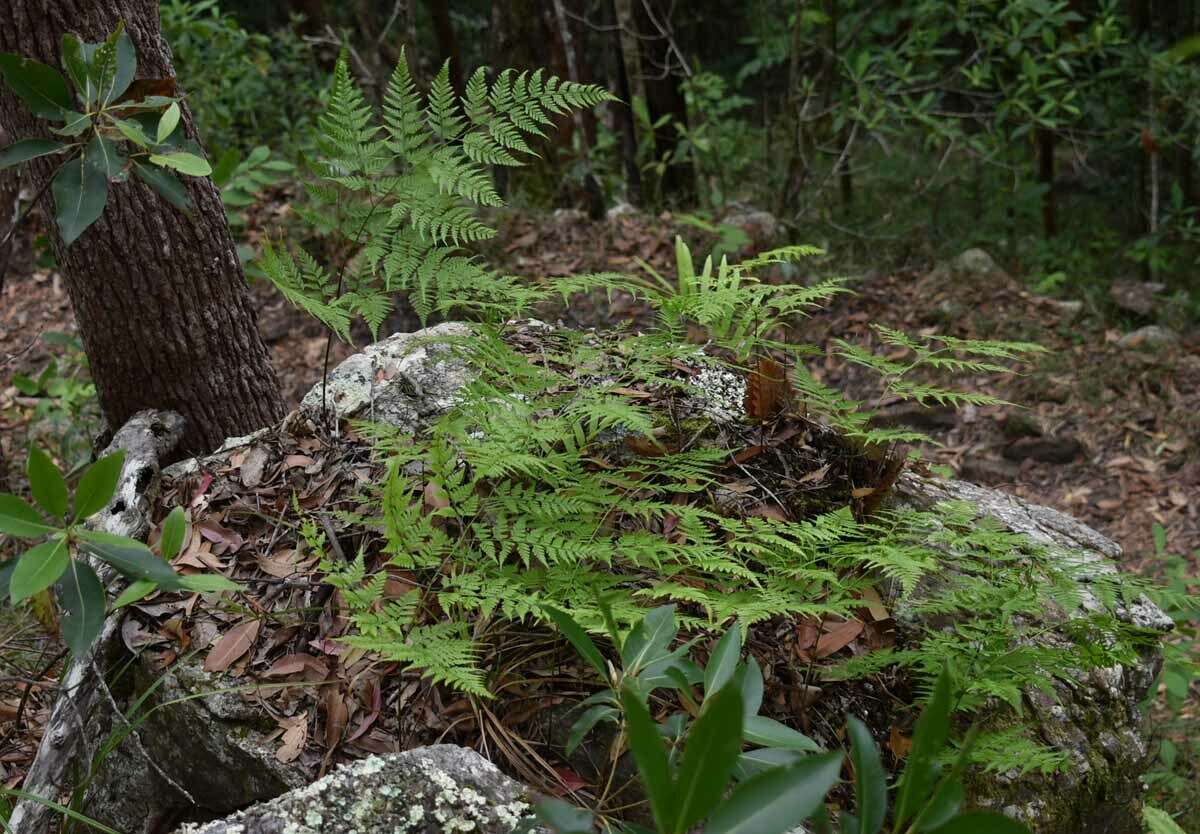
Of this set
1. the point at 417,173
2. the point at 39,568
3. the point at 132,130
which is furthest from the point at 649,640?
the point at 132,130

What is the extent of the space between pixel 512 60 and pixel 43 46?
467 cm

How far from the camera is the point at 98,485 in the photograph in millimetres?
1694

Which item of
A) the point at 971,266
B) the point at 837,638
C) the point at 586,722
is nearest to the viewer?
the point at 586,722

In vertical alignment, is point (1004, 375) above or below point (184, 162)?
below

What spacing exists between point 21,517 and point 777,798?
4.50ft

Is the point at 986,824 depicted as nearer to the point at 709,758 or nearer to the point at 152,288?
the point at 709,758

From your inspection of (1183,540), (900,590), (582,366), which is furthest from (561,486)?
(1183,540)

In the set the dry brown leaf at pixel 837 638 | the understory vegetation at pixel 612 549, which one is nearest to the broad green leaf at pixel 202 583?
the understory vegetation at pixel 612 549

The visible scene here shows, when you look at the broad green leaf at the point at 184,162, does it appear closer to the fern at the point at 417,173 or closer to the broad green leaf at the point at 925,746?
the fern at the point at 417,173

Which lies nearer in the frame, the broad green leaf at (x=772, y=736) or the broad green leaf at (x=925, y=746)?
the broad green leaf at (x=925, y=746)

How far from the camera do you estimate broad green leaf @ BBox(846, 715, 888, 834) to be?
4.91ft

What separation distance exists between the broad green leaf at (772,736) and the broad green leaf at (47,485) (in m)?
1.28

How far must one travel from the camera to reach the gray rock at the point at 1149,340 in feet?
20.6

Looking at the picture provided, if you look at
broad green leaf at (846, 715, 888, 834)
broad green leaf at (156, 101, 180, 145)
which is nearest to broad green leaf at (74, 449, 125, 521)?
broad green leaf at (156, 101, 180, 145)
